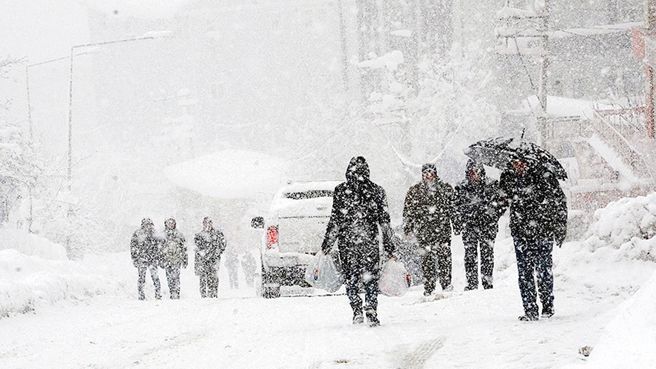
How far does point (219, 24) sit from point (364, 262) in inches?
2459

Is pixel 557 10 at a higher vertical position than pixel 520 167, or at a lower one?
higher

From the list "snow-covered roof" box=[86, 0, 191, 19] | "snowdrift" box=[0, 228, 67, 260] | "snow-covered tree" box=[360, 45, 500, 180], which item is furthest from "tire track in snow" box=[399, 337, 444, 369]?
"snow-covered roof" box=[86, 0, 191, 19]

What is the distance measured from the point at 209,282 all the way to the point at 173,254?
33.8 inches

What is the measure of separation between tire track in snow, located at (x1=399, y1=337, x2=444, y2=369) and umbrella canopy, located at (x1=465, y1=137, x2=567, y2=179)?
1.98 metres

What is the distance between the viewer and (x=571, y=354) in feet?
22.4

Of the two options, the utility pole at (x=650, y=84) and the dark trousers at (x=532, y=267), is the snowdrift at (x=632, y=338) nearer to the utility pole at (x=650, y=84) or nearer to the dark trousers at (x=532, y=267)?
the dark trousers at (x=532, y=267)

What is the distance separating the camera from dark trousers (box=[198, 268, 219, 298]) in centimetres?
1733

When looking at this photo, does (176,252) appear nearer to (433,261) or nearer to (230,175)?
(433,261)

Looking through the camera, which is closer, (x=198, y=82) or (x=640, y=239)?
(x=640, y=239)

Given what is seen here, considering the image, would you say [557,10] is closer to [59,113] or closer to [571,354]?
[571,354]

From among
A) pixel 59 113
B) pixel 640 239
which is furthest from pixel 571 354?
pixel 59 113

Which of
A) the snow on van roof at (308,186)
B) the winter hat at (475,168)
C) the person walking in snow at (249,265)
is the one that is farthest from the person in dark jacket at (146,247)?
the person walking in snow at (249,265)

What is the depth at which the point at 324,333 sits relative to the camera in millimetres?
9031

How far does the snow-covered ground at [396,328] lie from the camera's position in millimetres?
6996
